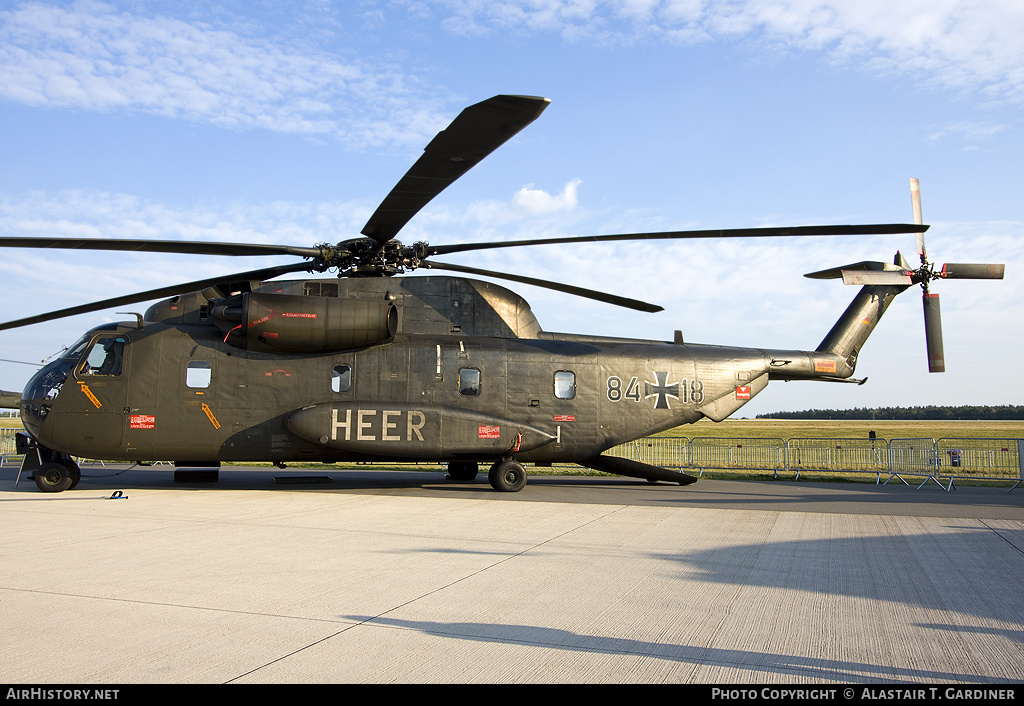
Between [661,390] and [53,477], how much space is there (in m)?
11.5

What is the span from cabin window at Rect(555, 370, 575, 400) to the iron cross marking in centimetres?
158

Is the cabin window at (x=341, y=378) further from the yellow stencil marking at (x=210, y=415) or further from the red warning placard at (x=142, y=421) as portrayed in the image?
the red warning placard at (x=142, y=421)

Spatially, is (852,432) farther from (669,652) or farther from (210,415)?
(669,652)

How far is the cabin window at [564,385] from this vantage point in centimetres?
1379

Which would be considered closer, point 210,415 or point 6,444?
point 210,415

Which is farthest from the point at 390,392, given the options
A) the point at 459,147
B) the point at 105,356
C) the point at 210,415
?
the point at 459,147

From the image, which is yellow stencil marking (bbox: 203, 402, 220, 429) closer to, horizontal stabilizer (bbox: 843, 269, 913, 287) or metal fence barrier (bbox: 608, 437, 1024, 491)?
horizontal stabilizer (bbox: 843, 269, 913, 287)

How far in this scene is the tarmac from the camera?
3658mm

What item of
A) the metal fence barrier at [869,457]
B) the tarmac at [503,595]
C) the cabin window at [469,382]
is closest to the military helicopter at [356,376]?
the cabin window at [469,382]

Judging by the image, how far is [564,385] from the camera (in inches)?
545

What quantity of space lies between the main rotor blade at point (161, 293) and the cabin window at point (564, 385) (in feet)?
17.2

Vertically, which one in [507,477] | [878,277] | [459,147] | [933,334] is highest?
[459,147]

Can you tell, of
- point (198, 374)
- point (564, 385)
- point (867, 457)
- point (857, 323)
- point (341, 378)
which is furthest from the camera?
point (867, 457)
